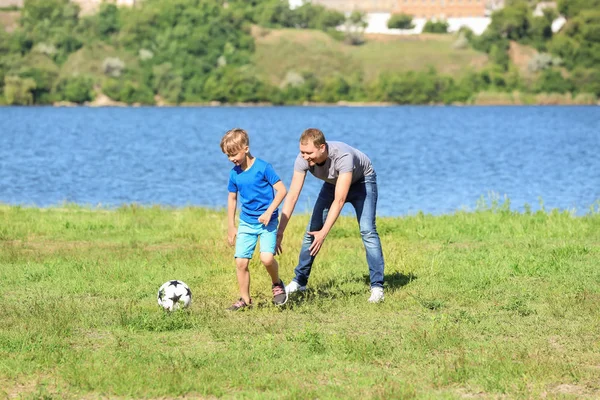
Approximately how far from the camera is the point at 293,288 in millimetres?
11836

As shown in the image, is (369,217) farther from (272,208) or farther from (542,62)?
(542,62)

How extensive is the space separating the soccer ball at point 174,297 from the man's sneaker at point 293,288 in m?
1.53

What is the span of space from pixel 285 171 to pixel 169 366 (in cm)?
3687

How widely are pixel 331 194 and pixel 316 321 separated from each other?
188cm

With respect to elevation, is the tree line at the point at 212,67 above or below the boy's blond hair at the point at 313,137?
below

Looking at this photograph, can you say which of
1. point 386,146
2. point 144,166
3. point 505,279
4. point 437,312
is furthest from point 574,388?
point 386,146

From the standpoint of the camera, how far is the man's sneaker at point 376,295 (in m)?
11.1

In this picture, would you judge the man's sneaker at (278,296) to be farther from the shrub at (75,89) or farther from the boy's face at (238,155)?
the shrub at (75,89)

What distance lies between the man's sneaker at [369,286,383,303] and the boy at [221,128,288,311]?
0.98 m

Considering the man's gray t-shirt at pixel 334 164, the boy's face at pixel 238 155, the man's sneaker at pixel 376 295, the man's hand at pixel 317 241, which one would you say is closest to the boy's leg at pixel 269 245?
the man's hand at pixel 317 241

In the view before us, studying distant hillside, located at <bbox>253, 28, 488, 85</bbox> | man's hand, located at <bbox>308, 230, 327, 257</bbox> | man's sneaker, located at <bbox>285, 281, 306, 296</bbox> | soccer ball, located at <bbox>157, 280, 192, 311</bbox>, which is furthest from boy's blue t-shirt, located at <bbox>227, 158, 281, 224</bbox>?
distant hillside, located at <bbox>253, 28, 488, 85</bbox>

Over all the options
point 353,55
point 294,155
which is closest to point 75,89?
point 353,55

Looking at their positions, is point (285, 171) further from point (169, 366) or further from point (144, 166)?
point (169, 366)

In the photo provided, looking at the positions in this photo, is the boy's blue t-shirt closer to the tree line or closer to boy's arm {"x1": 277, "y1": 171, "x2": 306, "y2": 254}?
boy's arm {"x1": 277, "y1": 171, "x2": 306, "y2": 254}
